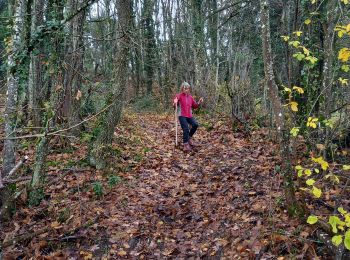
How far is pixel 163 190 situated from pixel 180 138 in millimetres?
4104

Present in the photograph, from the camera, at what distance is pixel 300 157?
705 cm

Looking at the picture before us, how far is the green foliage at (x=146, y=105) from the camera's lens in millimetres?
19684

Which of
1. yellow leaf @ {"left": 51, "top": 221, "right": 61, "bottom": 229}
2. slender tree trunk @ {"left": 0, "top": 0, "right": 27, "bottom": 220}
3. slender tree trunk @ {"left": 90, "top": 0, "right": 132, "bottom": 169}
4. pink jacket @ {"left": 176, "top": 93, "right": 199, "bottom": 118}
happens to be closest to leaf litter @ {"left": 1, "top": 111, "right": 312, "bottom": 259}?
yellow leaf @ {"left": 51, "top": 221, "right": 61, "bottom": 229}

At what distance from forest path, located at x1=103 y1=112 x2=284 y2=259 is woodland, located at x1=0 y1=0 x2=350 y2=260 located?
0.03m

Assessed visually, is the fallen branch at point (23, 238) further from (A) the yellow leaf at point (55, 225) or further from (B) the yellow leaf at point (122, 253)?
(B) the yellow leaf at point (122, 253)

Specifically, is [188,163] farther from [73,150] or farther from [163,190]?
[73,150]

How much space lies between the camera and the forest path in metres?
5.27

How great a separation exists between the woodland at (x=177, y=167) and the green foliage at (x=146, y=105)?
342 inches

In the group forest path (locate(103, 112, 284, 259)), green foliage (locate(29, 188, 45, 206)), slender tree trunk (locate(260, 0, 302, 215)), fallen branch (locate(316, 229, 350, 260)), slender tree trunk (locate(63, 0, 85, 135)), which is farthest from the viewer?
slender tree trunk (locate(63, 0, 85, 135))

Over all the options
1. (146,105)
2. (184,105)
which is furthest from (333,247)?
(146,105)

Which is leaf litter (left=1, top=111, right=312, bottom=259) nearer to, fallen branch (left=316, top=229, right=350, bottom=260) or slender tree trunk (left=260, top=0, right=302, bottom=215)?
fallen branch (left=316, top=229, right=350, bottom=260)

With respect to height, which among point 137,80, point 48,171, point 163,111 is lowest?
point 48,171

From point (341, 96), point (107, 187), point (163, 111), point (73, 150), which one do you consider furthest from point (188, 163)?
point (163, 111)

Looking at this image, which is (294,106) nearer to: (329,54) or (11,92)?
(329,54)
